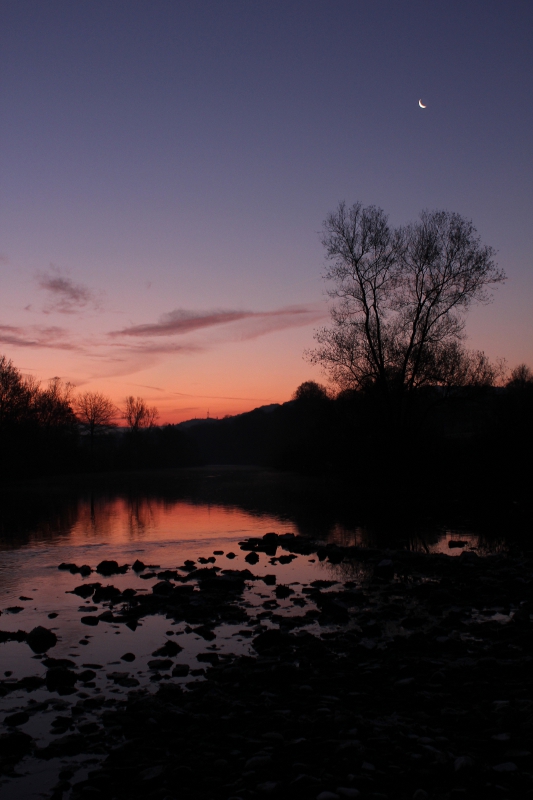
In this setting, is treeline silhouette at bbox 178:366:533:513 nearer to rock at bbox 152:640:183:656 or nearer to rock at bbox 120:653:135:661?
rock at bbox 152:640:183:656

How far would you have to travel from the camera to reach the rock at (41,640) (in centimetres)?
806

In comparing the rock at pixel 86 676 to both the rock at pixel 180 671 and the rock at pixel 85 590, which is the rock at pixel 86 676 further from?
the rock at pixel 85 590

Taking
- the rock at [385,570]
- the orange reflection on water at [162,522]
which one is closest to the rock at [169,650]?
the rock at [385,570]

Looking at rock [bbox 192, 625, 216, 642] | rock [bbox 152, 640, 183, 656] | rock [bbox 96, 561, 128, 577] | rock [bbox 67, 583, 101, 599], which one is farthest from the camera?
rock [bbox 96, 561, 128, 577]

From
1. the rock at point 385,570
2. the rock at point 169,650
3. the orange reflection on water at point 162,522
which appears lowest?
the orange reflection on water at point 162,522

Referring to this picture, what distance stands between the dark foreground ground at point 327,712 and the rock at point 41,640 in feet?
3.14

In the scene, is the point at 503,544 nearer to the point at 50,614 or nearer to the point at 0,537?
the point at 50,614

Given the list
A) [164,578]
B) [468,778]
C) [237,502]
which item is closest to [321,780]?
[468,778]

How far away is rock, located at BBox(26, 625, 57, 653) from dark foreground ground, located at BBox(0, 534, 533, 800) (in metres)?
0.96

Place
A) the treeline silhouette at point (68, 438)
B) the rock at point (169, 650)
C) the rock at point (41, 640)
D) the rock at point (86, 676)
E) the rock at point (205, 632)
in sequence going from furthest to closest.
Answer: the treeline silhouette at point (68, 438) → the rock at point (205, 632) → the rock at point (41, 640) → the rock at point (169, 650) → the rock at point (86, 676)

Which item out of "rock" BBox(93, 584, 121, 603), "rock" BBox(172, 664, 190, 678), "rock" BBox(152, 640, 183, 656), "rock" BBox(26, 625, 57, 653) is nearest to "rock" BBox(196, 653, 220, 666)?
"rock" BBox(172, 664, 190, 678)

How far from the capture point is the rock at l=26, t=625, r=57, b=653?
317 inches

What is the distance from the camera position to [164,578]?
12766 mm

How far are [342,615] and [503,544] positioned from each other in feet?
30.6
